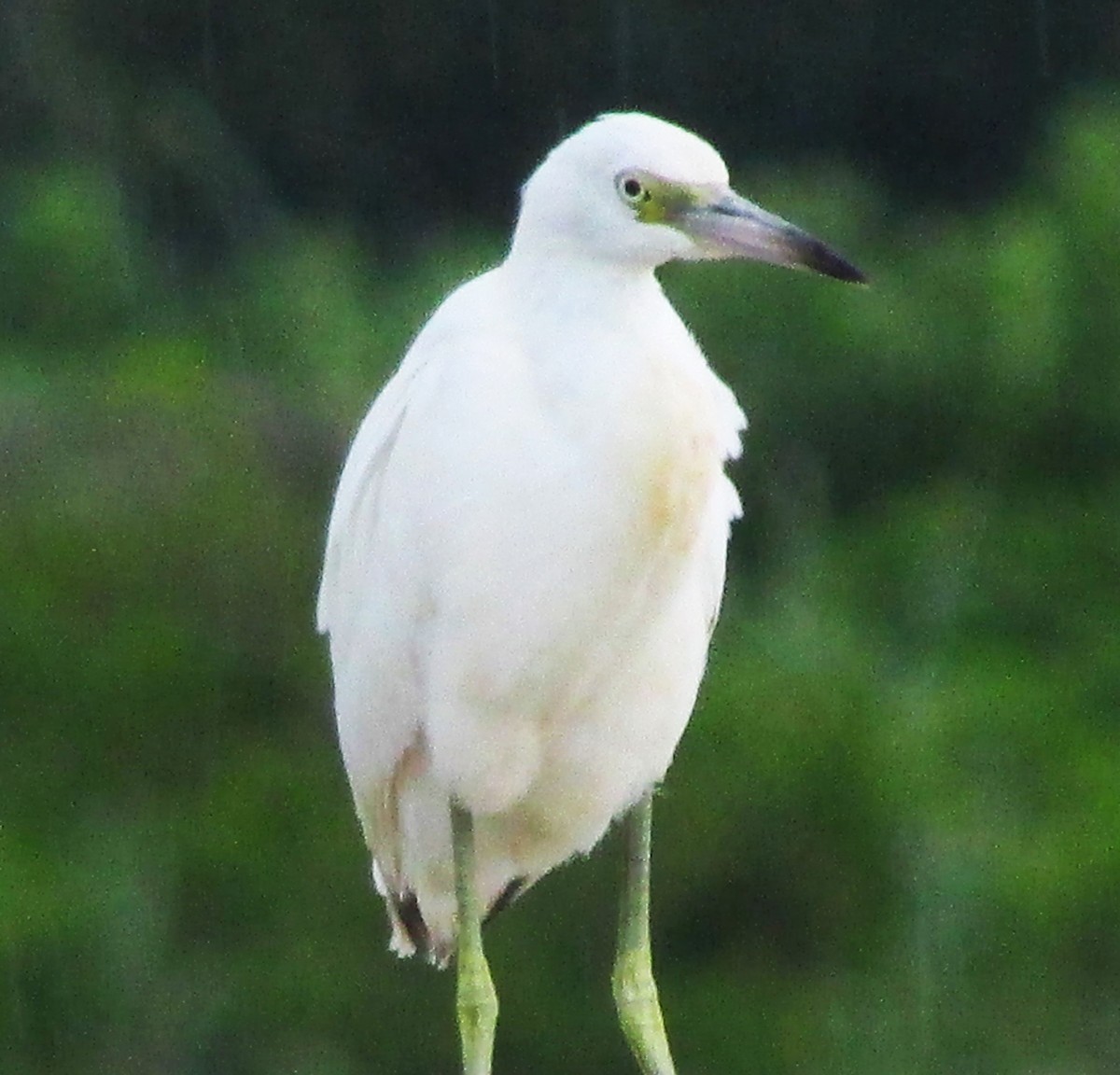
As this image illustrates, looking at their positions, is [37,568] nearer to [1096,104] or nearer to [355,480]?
[1096,104]

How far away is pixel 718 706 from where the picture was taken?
534 centimetres

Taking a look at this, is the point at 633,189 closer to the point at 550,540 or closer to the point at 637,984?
the point at 550,540

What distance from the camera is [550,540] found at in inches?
101

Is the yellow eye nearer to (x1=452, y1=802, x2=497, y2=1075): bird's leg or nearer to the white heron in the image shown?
the white heron

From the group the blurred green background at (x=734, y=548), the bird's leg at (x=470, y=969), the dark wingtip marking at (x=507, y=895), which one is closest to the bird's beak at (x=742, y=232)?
the bird's leg at (x=470, y=969)

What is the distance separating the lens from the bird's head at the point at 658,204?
2.45 metres

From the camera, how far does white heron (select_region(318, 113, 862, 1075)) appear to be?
2484 millimetres

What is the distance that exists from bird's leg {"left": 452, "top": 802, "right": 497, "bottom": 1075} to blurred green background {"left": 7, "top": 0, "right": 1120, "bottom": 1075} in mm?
2246

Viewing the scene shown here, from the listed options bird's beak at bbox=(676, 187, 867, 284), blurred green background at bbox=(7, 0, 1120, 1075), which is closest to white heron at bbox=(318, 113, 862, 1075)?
bird's beak at bbox=(676, 187, 867, 284)

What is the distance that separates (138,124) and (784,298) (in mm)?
1687

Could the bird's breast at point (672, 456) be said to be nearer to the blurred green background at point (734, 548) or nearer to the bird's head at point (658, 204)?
the bird's head at point (658, 204)

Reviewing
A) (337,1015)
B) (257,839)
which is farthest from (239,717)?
(337,1015)

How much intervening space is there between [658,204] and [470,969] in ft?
2.40

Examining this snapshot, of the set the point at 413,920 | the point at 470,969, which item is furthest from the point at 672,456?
the point at 413,920
